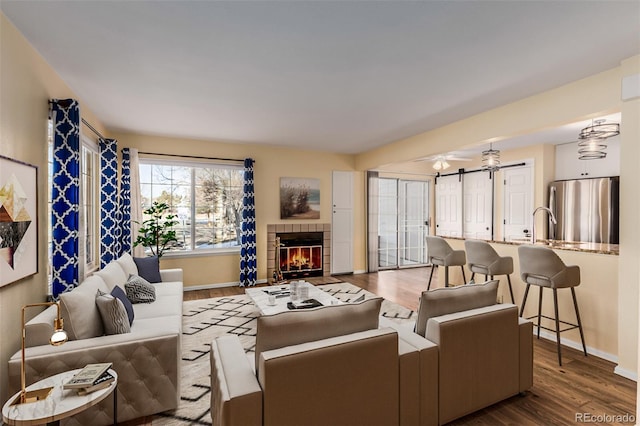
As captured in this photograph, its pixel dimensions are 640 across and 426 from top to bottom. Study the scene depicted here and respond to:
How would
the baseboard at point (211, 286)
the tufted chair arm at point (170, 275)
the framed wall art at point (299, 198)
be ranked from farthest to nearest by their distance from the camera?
the framed wall art at point (299, 198) < the baseboard at point (211, 286) < the tufted chair arm at point (170, 275)

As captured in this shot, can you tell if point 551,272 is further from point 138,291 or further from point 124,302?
point 138,291

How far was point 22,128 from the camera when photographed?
2209mm

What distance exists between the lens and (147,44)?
2.27 m

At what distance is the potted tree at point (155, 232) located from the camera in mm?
4641

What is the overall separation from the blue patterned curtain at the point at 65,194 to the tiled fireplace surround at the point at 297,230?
11.1 feet

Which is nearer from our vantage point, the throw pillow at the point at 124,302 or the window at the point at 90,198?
the throw pillow at the point at 124,302

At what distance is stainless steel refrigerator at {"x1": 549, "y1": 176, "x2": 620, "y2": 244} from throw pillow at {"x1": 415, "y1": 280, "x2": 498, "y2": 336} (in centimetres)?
400

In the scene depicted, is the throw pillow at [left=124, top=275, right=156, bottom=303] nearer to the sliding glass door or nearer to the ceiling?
the ceiling

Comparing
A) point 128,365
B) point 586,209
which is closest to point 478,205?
point 586,209

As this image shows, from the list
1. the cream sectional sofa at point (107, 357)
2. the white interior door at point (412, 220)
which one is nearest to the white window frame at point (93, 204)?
the cream sectional sofa at point (107, 357)

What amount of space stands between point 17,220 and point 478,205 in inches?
290

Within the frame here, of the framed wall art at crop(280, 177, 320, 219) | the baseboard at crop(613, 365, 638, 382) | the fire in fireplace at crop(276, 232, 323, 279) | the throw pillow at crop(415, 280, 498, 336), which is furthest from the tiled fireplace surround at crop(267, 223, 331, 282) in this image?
the baseboard at crop(613, 365, 638, 382)

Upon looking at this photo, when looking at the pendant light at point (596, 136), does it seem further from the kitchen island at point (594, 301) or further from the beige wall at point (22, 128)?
the beige wall at point (22, 128)

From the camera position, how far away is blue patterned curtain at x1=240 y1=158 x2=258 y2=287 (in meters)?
5.59
